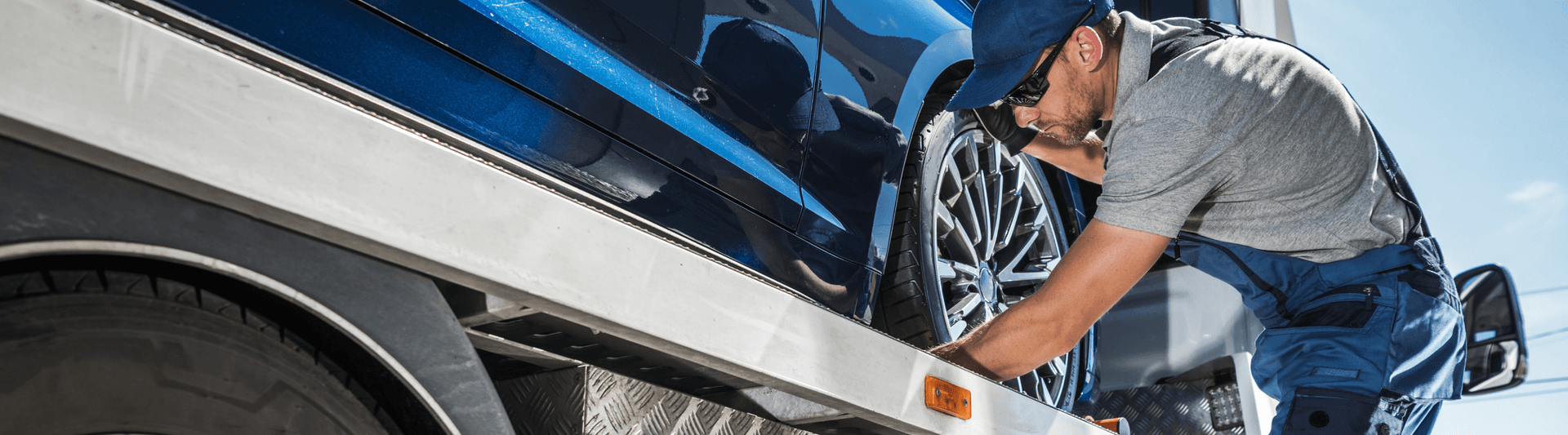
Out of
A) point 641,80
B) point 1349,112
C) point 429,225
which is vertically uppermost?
point 641,80

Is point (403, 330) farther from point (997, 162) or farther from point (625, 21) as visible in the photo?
point (997, 162)

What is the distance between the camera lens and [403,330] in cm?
77

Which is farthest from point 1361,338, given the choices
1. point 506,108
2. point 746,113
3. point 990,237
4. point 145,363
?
point 145,363

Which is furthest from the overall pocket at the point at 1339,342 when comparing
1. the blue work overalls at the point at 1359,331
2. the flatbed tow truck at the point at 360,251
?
the flatbed tow truck at the point at 360,251

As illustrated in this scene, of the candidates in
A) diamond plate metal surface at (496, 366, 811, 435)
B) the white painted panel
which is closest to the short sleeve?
diamond plate metal surface at (496, 366, 811, 435)

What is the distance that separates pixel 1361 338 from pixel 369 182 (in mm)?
1482

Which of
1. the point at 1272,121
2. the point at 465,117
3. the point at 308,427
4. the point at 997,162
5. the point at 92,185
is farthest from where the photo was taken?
the point at 997,162

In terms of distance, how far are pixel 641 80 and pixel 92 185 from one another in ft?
2.09

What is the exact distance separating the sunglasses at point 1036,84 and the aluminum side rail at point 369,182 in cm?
71

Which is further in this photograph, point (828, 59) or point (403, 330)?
point (828, 59)

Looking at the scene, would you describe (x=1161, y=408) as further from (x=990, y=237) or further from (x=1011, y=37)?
(x=1011, y=37)

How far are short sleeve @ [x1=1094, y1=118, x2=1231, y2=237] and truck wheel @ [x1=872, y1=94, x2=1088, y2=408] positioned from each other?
1.43 feet

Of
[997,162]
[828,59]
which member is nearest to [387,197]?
[828,59]

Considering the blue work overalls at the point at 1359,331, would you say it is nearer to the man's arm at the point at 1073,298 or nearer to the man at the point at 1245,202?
the man at the point at 1245,202
